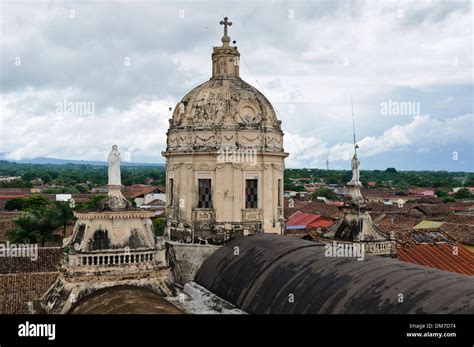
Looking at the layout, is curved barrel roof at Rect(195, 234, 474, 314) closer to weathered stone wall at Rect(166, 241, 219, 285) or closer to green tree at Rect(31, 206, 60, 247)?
weathered stone wall at Rect(166, 241, 219, 285)

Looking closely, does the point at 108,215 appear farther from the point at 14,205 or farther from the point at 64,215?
the point at 14,205

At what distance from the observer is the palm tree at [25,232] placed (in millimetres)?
44344

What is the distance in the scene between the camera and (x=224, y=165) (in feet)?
67.5

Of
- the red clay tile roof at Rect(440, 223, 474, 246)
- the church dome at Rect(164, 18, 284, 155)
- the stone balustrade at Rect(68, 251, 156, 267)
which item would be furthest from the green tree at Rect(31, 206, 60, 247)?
the red clay tile roof at Rect(440, 223, 474, 246)

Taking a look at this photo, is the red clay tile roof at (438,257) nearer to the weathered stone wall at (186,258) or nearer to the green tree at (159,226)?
the weathered stone wall at (186,258)

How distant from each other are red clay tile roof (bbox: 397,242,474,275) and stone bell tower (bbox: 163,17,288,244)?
985 centimetres

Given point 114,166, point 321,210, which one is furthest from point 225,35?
point 321,210

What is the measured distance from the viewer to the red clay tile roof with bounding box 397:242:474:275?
27.1 meters

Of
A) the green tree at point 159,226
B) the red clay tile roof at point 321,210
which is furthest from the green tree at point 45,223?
the red clay tile roof at point 321,210

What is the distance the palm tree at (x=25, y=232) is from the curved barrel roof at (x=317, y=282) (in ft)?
98.4

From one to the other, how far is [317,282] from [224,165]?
812 centimetres
